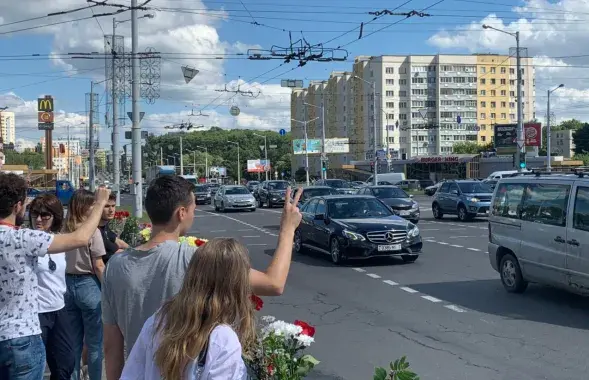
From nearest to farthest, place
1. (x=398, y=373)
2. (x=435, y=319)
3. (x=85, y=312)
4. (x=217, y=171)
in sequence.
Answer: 1. (x=398, y=373)
2. (x=85, y=312)
3. (x=435, y=319)
4. (x=217, y=171)

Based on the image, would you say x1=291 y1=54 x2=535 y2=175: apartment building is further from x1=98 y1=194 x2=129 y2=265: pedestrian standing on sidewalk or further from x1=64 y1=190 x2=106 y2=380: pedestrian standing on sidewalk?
x1=64 y1=190 x2=106 y2=380: pedestrian standing on sidewalk

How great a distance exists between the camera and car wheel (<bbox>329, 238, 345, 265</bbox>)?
591 inches

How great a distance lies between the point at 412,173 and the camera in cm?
9044

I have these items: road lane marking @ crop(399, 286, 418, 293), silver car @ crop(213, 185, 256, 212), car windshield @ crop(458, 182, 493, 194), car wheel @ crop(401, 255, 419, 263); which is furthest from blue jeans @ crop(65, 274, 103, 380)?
silver car @ crop(213, 185, 256, 212)

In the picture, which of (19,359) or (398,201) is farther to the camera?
(398,201)

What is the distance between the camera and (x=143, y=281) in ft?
10.5

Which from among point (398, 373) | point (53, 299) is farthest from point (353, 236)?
point (398, 373)

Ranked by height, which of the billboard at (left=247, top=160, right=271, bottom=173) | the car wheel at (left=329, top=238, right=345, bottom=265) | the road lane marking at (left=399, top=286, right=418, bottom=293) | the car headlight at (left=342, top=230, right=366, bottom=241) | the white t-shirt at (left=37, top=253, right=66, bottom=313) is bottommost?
the road lane marking at (left=399, top=286, right=418, bottom=293)

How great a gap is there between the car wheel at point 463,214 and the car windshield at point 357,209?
12191 mm

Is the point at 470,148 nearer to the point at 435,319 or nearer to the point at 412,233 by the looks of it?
the point at 412,233

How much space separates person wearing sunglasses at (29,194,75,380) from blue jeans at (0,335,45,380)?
2.73 feet

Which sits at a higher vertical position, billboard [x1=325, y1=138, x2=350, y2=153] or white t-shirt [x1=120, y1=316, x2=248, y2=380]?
billboard [x1=325, y1=138, x2=350, y2=153]

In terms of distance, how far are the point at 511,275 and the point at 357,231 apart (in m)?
4.38

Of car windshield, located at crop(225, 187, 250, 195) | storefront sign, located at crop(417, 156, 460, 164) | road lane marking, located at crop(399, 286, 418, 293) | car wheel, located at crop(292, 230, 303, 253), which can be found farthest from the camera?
storefront sign, located at crop(417, 156, 460, 164)
